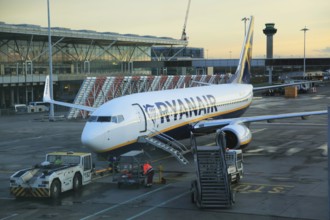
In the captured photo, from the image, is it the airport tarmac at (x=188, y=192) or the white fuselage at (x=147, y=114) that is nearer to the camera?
the airport tarmac at (x=188, y=192)

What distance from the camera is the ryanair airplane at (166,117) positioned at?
94.8 ft

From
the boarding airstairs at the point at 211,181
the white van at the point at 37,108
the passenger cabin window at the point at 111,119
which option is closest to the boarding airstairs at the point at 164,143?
the passenger cabin window at the point at 111,119

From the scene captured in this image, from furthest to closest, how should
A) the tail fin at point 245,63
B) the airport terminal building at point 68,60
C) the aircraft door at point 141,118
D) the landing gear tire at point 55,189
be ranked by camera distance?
the airport terminal building at point 68,60, the tail fin at point 245,63, the aircraft door at point 141,118, the landing gear tire at point 55,189

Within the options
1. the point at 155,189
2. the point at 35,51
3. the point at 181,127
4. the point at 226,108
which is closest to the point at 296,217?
the point at 155,189

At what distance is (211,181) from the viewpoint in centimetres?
2261

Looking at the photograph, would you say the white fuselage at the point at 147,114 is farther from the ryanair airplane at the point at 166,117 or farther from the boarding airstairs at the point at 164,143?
the boarding airstairs at the point at 164,143

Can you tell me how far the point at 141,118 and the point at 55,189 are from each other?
8.61 metres

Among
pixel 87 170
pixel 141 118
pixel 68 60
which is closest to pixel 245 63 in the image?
pixel 141 118

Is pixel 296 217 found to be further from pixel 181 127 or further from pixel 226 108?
pixel 226 108

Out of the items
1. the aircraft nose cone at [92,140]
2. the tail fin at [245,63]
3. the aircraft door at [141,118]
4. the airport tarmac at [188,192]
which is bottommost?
the airport tarmac at [188,192]

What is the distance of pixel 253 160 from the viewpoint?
110 ft

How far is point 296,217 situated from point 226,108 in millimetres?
24079

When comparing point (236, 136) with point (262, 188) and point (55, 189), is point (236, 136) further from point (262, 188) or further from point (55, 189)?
point (55, 189)

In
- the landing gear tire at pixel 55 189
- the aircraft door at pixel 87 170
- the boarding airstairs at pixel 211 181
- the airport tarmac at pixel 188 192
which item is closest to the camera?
the airport tarmac at pixel 188 192
